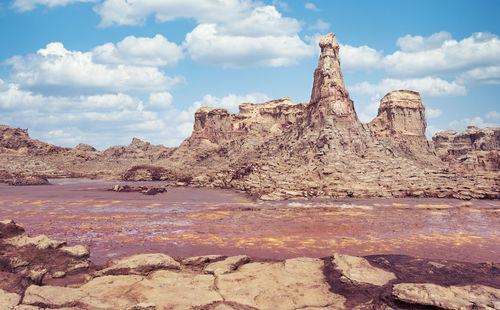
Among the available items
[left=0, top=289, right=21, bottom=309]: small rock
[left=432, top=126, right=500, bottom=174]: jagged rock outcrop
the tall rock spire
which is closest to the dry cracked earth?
[left=0, top=289, right=21, bottom=309]: small rock

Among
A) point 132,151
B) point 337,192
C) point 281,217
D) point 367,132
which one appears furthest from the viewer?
point 132,151

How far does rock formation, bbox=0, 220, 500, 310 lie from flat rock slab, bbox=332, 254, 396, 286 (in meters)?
0.02

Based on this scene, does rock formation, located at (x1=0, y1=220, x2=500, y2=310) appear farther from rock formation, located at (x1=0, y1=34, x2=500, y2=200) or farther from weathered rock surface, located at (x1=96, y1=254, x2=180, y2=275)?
rock formation, located at (x1=0, y1=34, x2=500, y2=200)

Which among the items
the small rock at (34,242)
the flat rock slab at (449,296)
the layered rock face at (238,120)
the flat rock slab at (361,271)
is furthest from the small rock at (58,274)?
the layered rock face at (238,120)

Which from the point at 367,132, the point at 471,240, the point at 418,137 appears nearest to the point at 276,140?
the point at 367,132

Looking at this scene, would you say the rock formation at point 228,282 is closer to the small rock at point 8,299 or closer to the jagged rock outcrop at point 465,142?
the small rock at point 8,299

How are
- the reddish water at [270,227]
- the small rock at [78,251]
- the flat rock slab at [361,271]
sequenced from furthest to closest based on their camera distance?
1. the reddish water at [270,227]
2. the small rock at [78,251]
3. the flat rock slab at [361,271]

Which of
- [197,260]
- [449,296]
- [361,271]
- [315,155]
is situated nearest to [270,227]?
[197,260]

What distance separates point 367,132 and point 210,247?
34713mm

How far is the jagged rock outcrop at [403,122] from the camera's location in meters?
58.1

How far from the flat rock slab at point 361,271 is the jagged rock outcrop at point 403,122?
179ft

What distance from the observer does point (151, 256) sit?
6855 mm

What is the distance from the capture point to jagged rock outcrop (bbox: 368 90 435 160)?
190 ft

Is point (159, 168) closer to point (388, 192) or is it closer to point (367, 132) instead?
point (367, 132)
